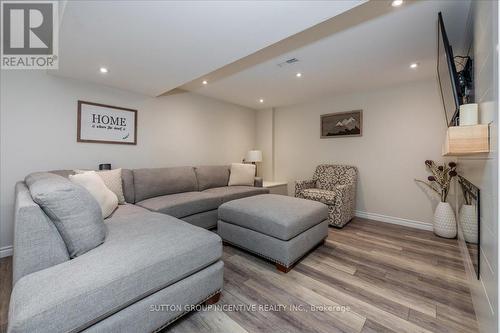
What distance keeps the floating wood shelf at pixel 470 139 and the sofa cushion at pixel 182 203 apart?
2.51m

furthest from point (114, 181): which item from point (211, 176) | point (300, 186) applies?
point (300, 186)

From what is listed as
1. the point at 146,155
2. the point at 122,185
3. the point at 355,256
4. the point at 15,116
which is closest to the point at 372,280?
the point at 355,256

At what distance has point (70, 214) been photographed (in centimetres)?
120

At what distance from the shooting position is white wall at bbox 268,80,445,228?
3119 millimetres

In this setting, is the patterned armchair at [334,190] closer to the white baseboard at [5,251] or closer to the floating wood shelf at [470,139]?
the floating wood shelf at [470,139]

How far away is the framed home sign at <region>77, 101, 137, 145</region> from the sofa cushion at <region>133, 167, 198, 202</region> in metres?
0.61

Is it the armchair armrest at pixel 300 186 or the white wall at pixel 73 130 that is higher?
the white wall at pixel 73 130

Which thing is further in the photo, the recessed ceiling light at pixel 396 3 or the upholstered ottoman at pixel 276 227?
the upholstered ottoman at pixel 276 227

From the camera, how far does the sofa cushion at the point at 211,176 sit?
11.8 ft

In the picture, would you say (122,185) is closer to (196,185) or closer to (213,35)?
(196,185)

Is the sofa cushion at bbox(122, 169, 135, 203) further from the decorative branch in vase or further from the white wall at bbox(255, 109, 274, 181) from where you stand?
the decorative branch in vase

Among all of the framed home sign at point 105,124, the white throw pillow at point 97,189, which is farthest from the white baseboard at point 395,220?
the framed home sign at point 105,124

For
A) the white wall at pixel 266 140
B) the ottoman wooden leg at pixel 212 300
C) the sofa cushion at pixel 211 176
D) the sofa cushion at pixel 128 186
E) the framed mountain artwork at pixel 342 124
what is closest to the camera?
the ottoman wooden leg at pixel 212 300

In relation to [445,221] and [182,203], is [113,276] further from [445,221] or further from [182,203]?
[445,221]
